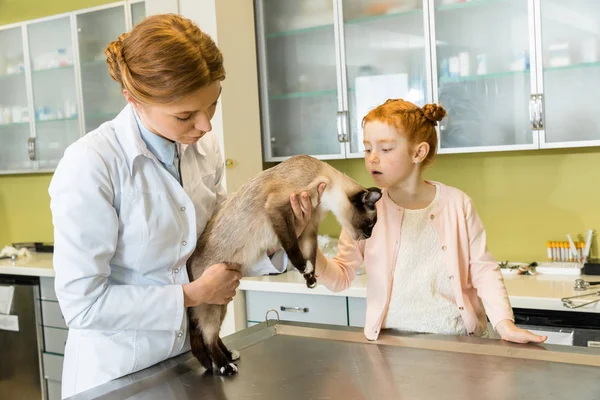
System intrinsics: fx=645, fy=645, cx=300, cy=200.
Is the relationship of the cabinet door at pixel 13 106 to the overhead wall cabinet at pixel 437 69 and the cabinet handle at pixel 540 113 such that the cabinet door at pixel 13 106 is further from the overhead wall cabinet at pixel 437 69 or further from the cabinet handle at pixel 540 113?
the cabinet handle at pixel 540 113

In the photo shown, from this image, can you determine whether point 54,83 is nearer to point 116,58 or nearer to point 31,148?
point 31,148

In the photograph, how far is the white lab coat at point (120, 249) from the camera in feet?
4.11

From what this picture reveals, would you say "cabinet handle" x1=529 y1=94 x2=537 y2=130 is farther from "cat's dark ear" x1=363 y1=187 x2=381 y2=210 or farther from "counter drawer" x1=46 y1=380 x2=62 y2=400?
"counter drawer" x1=46 y1=380 x2=62 y2=400

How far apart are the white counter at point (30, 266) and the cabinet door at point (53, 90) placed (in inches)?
23.2

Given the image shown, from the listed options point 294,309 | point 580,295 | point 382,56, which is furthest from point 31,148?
point 580,295

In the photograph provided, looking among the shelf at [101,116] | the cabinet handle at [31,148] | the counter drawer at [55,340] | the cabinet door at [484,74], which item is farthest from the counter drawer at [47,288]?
the cabinet door at [484,74]

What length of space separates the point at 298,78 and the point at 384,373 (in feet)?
7.87

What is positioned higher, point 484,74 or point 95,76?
point 95,76

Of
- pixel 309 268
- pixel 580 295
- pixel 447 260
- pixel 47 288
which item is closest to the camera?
pixel 309 268

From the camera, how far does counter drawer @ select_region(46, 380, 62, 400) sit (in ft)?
12.1

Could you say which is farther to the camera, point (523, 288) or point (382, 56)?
point (382, 56)

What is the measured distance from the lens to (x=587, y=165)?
9.66 feet

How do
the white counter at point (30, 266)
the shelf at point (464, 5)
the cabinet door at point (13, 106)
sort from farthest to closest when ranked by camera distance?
the cabinet door at point (13, 106) → the white counter at point (30, 266) → the shelf at point (464, 5)

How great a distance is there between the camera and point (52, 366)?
3.69m
